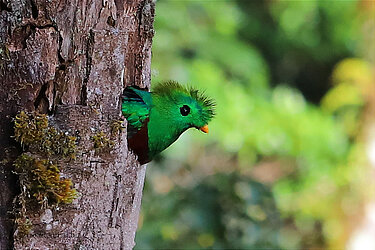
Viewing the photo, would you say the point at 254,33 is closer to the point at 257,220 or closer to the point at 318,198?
the point at 318,198

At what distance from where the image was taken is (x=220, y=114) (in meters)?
4.31

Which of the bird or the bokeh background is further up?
the bokeh background

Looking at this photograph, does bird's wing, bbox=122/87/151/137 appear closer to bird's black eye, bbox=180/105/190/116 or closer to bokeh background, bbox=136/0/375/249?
bird's black eye, bbox=180/105/190/116

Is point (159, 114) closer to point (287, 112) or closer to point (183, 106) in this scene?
point (183, 106)

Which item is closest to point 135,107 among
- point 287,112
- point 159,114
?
point 159,114

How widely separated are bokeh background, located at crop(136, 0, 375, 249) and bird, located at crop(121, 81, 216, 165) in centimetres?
139

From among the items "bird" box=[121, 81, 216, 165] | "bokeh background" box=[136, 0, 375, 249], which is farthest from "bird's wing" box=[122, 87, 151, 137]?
"bokeh background" box=[136, 0, 375, 249]

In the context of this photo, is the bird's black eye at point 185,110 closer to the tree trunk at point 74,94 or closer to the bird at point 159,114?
the bird at point 159,114

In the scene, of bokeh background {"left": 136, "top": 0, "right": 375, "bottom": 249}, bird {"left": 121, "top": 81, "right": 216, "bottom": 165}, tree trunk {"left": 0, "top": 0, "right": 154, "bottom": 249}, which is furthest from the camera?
bokeh background {"left": 136, "top": 0, "right": 375, "bottom": 249}

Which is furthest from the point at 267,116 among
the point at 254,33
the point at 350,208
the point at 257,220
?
the point at 257,220

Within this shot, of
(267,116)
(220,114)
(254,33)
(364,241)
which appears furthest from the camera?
(254,33)

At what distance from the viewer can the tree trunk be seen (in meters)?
1.01

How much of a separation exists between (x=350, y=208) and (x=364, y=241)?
0.51 meters

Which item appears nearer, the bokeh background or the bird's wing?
the bird's wing
